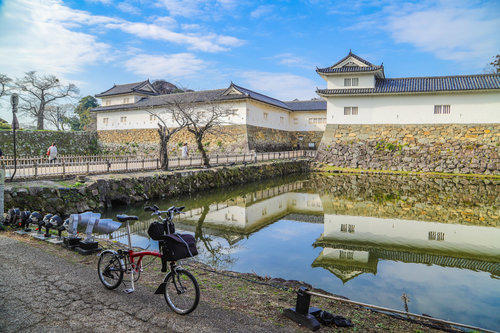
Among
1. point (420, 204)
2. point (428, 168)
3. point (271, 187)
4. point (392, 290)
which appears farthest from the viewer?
point (428, 168)

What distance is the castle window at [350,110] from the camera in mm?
26750

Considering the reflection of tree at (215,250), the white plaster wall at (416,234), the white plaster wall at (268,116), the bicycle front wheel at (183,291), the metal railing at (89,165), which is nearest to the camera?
the bicycle front wheel at (183,291)

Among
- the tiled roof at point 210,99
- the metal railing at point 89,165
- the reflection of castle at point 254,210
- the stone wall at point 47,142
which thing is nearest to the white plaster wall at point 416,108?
the tiled roof at point 210,99

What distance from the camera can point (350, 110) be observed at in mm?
26891

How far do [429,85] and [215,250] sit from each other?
23477 millimetres

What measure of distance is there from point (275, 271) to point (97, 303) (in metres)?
3.71

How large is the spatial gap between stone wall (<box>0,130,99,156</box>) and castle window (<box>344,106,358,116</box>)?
78.8 ft

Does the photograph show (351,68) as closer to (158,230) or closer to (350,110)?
(350,110)

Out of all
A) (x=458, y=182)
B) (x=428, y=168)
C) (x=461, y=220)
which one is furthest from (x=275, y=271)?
(x=428, y=168)

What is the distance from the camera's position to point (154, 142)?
31.1 metres

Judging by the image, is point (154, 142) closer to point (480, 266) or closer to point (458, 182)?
point (458, 182)

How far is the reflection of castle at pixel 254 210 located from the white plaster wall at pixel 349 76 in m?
13.3

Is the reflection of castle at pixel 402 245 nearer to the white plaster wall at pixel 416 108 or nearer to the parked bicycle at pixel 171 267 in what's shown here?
the parked bicycle at pixel 171 267

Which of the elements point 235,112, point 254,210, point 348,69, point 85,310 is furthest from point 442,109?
point 85,310
